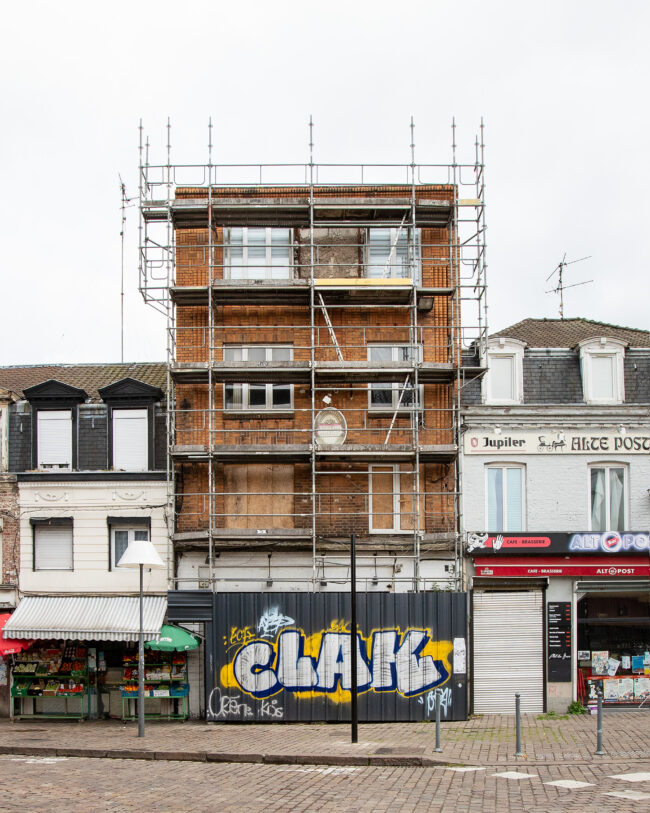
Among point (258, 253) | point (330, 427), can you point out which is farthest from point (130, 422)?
point (258, 253)

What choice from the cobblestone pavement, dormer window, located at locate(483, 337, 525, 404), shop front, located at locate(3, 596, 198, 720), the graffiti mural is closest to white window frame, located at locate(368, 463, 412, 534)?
the graffiti mural

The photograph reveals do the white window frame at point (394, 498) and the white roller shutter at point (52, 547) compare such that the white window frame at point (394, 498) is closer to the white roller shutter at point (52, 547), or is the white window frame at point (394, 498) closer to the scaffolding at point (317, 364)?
the scaffolding at point (317, 364)

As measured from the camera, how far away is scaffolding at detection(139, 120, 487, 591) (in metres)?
24.7

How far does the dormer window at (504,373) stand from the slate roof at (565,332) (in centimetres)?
41

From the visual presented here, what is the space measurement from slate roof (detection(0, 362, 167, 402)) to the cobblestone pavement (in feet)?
39.1

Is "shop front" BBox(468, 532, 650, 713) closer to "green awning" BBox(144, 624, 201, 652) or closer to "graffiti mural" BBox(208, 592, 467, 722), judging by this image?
"graffiti mural" BBox(208, 592, 467, 722)

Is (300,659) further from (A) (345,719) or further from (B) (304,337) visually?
(B) (304,337)

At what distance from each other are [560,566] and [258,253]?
11.4 metres

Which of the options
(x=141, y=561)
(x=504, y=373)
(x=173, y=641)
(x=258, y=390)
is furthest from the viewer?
(x=504, y=373)

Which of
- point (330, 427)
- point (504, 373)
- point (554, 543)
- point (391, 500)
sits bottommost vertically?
point (554, 543)

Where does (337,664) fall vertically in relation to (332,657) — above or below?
below

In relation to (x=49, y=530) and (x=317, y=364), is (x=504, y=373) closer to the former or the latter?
(x=317, y=364)

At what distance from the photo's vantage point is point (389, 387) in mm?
25703

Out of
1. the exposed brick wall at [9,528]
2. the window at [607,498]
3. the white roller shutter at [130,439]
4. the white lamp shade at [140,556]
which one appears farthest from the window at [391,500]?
the exposed brick wall at [9,528]
